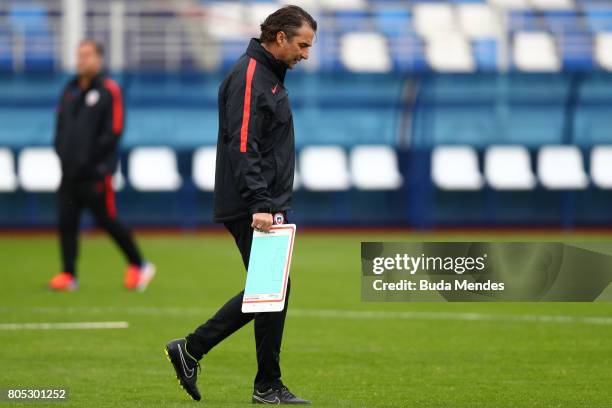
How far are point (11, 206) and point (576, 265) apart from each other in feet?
57.4

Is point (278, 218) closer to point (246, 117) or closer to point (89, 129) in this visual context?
point (246, 117)

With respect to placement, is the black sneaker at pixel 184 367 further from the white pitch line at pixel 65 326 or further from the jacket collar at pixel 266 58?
the white pitch line at pixel 65 326

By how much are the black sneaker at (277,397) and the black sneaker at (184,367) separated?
0.34 meters

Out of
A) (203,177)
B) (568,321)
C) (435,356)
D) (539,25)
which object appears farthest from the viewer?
(539,25)

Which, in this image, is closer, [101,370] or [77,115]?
[101,370]

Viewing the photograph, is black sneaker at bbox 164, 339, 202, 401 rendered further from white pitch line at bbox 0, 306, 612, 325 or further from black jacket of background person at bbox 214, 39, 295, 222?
white pitch line at bbox 0, 306, 612, 325

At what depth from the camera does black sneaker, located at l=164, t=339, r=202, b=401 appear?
7.55 meters

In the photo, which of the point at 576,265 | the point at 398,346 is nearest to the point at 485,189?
the point at 398,346

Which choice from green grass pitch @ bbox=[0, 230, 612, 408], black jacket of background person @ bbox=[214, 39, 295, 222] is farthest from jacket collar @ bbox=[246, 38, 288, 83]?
green grass pitch @ bbox=[0, 230, 612, 408]

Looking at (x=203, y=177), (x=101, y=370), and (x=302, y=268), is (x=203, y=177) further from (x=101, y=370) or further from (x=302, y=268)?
(x=101, y=370)

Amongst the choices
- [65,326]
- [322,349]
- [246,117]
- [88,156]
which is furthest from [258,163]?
[88,156]

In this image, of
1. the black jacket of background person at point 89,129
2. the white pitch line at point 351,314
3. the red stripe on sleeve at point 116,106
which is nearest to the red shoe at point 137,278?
the black jacket of background person at point 89,129

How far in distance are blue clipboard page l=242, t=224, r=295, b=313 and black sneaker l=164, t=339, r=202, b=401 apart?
1.86ft

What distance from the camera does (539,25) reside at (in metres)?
26.5
